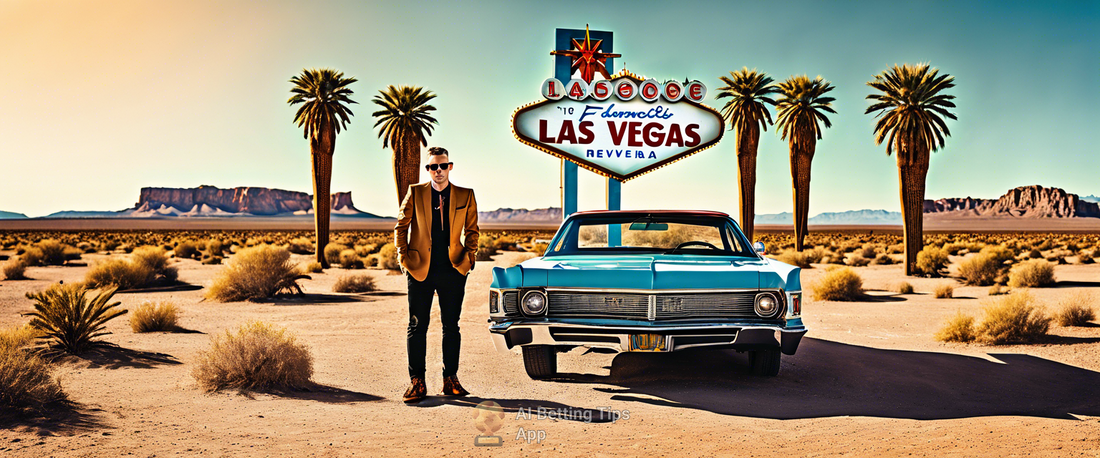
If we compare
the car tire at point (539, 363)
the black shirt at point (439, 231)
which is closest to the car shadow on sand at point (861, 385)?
the car tire at point (539, 363)

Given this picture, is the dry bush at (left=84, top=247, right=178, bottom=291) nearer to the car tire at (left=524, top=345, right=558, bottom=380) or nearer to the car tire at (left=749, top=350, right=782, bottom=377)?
the car tire at (left=524, top=345, right=558, bottom=380)

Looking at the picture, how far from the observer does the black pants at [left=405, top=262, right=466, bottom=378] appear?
596cm

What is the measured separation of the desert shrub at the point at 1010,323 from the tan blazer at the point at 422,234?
8.03 metres

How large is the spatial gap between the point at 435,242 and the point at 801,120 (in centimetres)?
3193

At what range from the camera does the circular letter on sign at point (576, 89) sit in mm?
13531

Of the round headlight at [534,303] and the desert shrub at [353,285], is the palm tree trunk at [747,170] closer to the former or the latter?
the desert shrub at [353,285]

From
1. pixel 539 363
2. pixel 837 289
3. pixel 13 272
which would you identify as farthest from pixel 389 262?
pixel 539 363

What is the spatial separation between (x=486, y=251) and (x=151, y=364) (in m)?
28.3

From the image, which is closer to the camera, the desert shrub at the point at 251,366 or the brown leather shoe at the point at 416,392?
the brown leather shoe at the point at 416,392

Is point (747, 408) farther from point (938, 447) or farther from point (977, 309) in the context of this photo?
point (977, 309)

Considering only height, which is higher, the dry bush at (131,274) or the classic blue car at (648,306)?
the classic blue car at (648,306)

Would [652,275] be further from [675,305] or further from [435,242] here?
[435,242]

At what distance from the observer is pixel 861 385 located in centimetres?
712

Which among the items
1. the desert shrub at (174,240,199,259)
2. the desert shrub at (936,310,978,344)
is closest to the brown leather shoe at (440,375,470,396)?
the desert shrub at (936,310,978,344)
